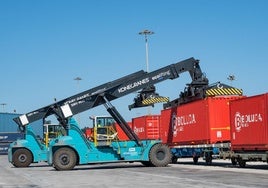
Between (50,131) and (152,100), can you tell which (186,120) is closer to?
(152,100)

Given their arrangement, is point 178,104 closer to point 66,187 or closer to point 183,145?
point 183,145

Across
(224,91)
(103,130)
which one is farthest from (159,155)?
(224,91)

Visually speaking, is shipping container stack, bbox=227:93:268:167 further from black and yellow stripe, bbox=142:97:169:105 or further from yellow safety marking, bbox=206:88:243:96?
black and yellow stripe, bbox=142:97:169:105

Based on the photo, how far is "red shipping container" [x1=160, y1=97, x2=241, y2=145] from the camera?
2716 cm

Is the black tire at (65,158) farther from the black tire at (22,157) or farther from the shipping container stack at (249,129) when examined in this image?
the shipping container stack at (249,129)

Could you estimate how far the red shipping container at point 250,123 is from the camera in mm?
22781

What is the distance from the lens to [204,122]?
90.5 feet

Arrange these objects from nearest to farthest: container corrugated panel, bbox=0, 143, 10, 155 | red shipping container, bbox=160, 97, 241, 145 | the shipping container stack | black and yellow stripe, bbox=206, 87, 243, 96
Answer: the shipping container stack, red shipping container, bbox=160, 97, 241, 145, black and yellow stripe, bbox=206, 87, 243, 96, container corrugated panel, bbox=0, 143, 10, 155

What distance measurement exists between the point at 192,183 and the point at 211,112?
10.6 metres

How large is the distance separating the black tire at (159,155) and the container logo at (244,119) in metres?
4.51

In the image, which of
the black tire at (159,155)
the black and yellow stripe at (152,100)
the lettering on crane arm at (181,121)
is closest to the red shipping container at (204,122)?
the lettering on crane arm at (181,121)

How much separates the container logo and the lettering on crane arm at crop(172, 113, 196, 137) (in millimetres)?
4086

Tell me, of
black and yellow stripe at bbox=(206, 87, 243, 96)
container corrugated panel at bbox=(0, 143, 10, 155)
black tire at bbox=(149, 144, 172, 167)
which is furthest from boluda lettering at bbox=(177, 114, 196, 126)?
container corrugated panel at bbox=(0, 143, 10, 155)

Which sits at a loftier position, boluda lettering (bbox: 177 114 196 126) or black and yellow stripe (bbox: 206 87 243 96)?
black and yellow stripe (bbox: 206 87 243 96)
